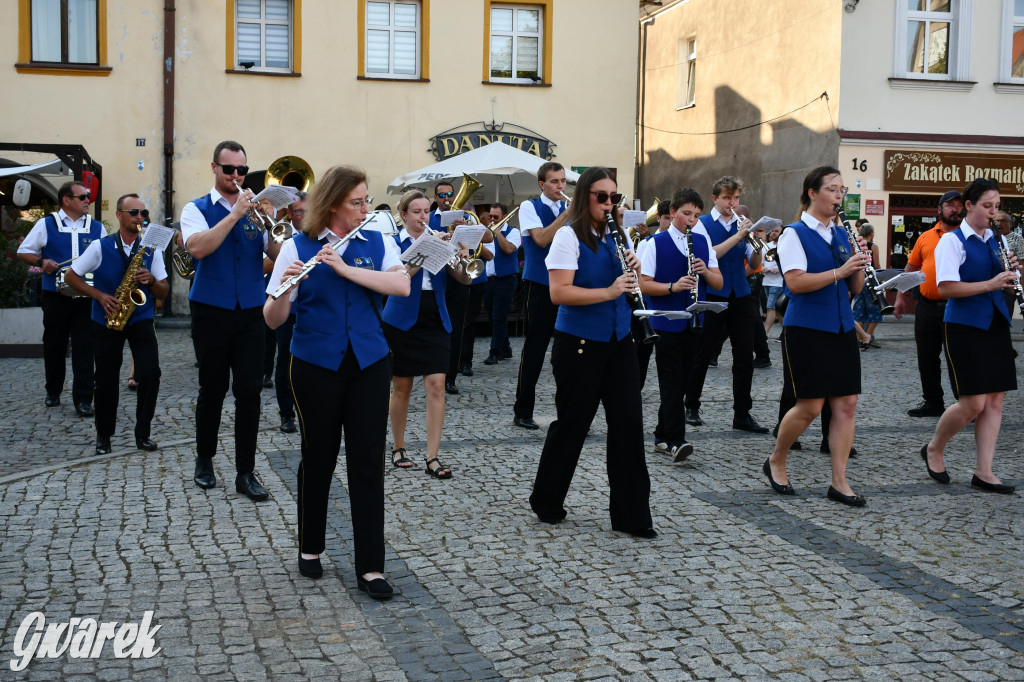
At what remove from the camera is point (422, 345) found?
309 inches

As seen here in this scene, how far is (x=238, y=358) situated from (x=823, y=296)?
347 centimetres

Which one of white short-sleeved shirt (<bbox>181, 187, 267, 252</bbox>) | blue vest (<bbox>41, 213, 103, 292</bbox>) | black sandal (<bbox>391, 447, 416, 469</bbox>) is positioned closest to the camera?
white short-sleeved shirt (<bbox>181, 187, 267, 252</bbox>)

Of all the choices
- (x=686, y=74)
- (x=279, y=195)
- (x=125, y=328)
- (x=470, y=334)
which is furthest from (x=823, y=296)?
(x=686, y=74)

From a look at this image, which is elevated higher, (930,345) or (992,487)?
(930,345)

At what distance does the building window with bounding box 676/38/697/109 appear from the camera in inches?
1143

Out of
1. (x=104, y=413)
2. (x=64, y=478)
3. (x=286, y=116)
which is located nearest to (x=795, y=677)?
(x=64, y=478)

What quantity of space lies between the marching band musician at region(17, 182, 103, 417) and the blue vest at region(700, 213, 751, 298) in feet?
18.2

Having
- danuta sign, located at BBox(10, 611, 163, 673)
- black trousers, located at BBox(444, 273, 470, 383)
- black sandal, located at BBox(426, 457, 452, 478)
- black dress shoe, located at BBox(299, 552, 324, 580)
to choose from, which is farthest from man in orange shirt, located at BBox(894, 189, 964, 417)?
danuta sign, located at BBox(10, 611, 163, 673)

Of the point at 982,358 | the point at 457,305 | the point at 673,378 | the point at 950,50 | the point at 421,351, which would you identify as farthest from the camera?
the point at 950,50

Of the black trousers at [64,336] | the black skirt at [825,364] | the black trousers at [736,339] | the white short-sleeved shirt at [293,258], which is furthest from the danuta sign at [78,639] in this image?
the black trousers at [64,336]

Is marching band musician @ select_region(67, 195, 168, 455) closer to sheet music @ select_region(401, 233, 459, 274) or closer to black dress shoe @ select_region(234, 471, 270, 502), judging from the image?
black dress shoe @ select_region(234, 471, 270, 502)

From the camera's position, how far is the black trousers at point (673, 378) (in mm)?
8242

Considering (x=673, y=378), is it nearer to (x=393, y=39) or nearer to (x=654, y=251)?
(x=654, y=251)

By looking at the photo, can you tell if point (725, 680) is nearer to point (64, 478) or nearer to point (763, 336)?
point (64, 478)
